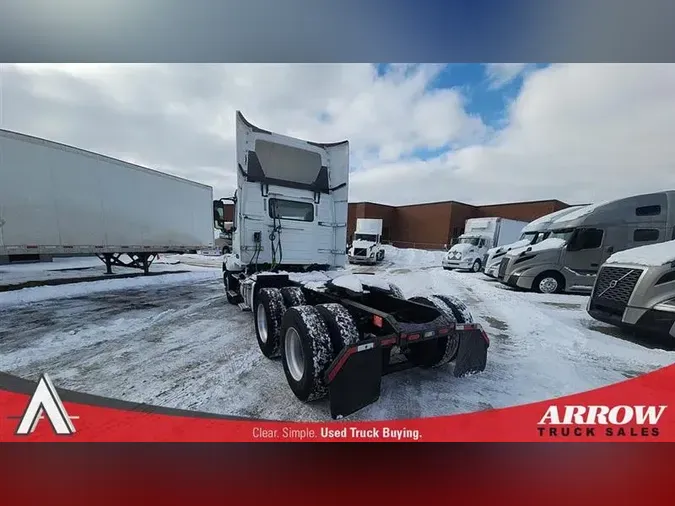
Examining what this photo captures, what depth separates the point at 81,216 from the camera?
16.6 ft

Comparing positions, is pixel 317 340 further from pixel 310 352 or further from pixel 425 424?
pixel 425 424

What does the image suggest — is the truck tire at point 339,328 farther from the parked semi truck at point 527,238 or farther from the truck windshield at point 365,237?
the parked semi truck at point 527,238

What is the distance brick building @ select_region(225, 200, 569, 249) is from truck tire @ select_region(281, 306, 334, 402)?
1.35 m

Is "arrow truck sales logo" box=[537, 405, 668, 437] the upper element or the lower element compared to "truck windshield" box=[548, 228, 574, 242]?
lower

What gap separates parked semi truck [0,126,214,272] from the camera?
368cm

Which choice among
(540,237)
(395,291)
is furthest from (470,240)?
(395,291)

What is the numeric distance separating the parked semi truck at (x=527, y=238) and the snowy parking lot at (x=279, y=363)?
188 millimetres

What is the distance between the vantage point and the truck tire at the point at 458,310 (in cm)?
197

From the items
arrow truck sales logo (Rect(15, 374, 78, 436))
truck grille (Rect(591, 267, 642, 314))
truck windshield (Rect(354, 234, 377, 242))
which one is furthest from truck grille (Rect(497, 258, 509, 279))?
arrow truck sales logo (Rect(15, 374, 78, 436))

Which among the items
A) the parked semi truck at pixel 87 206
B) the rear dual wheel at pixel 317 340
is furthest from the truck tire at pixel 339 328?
the parked semi truck at pixel 87 206

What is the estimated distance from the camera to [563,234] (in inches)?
86.4

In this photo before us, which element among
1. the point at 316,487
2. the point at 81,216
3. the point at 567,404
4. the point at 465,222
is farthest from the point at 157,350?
the point at 81,216

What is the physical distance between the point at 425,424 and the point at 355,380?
2.21ft

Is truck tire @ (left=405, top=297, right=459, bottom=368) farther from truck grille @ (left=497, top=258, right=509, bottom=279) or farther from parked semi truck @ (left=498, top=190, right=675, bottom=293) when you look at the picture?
truck grille @ (left=497, top=258, right=509, bottom=279)
